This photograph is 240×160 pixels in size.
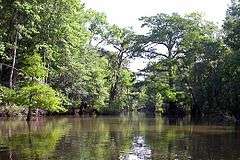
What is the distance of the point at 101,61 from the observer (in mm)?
73062

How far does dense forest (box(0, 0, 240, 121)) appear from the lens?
47.2m

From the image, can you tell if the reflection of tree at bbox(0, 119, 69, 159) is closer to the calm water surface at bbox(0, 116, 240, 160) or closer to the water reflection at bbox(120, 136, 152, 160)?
the calm water surface at bbox(0, 116, 240, 160)

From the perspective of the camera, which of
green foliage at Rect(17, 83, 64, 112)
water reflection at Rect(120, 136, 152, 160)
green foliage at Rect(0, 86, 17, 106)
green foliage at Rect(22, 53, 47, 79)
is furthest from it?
green foliage at Rect(22, 53, 47, 79)

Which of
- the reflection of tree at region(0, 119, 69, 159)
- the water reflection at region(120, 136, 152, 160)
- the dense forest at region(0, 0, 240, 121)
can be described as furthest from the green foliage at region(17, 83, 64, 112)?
the water reflection at region(120, 136, 152, 160)

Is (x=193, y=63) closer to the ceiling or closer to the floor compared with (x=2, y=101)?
closer to the ceiling

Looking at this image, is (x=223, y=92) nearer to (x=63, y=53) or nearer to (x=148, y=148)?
(x=63, y=53)

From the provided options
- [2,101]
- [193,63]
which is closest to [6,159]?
[2,101]

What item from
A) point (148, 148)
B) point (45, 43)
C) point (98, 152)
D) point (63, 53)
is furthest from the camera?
point (63, 53)

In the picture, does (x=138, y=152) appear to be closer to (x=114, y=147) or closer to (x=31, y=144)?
(x=114, y=147)

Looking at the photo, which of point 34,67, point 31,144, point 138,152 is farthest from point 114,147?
point 34,67

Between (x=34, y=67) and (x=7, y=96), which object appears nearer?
(x=7, y=96)

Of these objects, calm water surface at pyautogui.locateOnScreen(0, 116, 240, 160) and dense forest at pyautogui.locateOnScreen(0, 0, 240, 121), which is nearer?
calm water surface at pyautogui.locateOnScreen(0, 116, 240, 160)

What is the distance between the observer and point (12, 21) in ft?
157

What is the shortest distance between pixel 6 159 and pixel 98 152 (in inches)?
158
